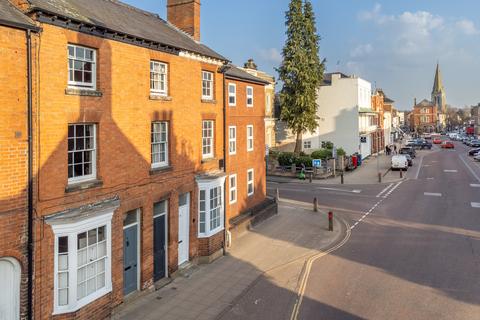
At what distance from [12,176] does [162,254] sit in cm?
633

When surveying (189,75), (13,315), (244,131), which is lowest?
(13,315)

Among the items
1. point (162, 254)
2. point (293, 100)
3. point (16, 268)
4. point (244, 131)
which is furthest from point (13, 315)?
point (293, 100)

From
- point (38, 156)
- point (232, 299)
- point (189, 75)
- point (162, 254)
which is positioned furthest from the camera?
point (189, 75)

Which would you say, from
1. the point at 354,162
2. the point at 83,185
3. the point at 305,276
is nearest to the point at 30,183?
the point at 83,185

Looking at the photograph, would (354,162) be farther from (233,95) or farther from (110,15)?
(110,15)

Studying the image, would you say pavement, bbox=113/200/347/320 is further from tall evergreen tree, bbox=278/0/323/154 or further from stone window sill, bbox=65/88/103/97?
tall evergreen tree, bbox=278/0/323/154

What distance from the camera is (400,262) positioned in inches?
653

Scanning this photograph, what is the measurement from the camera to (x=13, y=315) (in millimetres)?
9430

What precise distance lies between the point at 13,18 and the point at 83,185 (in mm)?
4289

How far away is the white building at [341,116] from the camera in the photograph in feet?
176

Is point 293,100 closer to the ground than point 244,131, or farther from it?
farther from it

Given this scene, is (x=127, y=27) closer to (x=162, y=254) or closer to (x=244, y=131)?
(x=162, y=254)

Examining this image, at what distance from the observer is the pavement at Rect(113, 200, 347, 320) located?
484 inches

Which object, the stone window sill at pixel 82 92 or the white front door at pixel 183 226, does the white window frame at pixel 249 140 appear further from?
the stone window sill at pixel 82 92
